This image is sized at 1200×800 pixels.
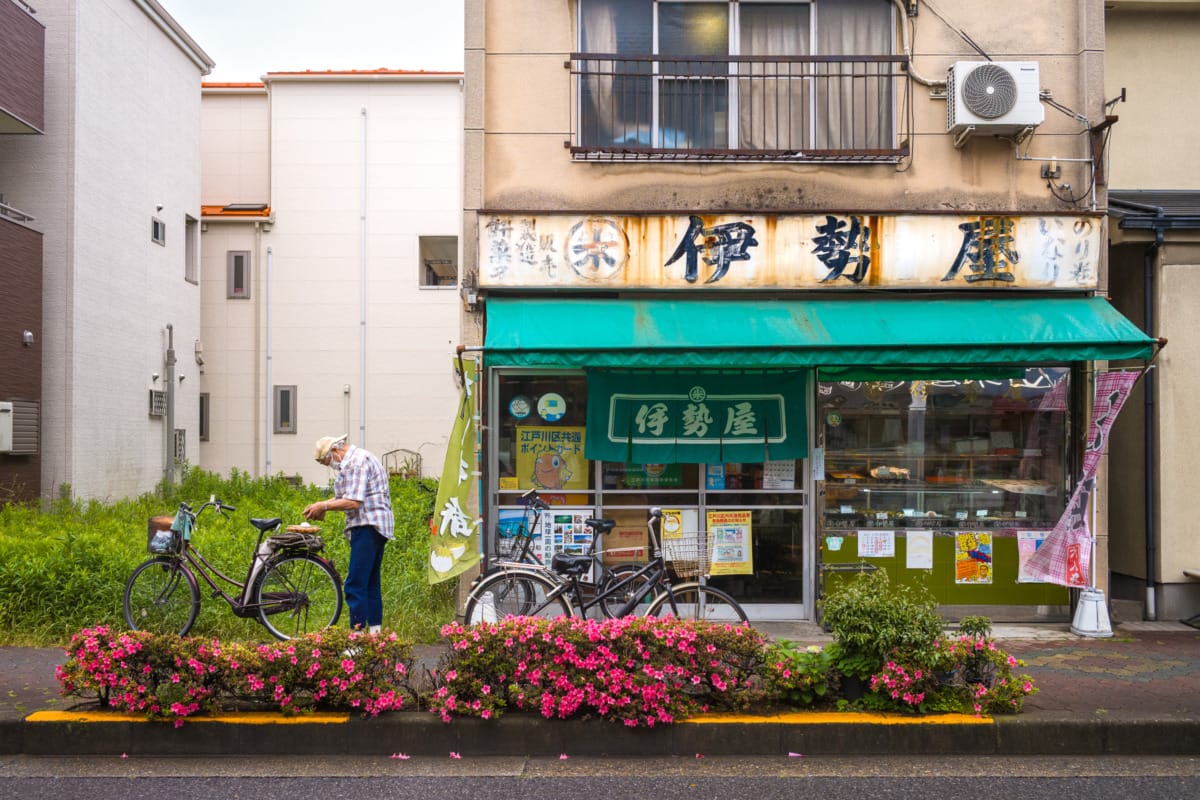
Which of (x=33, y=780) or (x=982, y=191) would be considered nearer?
(x=33, y=780)

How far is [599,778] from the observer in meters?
5.68

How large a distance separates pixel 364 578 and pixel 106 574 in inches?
123

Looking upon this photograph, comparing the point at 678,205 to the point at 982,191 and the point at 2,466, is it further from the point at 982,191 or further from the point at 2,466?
the point at 2,466

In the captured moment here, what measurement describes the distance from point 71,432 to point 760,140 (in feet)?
37.9

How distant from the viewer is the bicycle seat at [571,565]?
800 cm

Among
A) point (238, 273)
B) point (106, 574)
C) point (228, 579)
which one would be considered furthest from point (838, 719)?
point (238, 273)

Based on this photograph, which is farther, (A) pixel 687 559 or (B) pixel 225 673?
(A) pixel 687 559

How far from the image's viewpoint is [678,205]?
965cm

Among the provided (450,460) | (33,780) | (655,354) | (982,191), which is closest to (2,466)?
(450,460)

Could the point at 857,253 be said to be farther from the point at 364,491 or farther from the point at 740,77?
the point at 364,491

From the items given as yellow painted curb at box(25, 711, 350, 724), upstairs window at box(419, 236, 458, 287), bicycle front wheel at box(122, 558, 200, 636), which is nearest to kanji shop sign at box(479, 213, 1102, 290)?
bicycle front wheel at box(122, 558, 200, 636)

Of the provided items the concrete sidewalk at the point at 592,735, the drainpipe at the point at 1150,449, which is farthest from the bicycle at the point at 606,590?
the drainpipe at the point at 1150,449

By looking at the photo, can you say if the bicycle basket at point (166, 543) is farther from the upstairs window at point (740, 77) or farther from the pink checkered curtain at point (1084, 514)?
the pink checkered curtain at point (1084, 514)

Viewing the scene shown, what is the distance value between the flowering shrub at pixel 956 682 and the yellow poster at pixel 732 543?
136 inches
